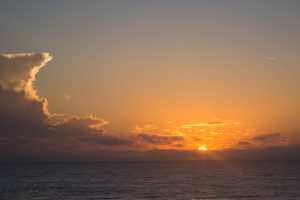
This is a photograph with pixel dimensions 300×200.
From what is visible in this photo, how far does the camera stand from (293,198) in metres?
69.2

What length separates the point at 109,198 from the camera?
73.4 meters

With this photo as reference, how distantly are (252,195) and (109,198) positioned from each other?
28916 mm

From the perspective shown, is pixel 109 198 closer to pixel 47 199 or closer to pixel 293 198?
pixel 47 199

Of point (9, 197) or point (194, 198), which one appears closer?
point (194, 198)

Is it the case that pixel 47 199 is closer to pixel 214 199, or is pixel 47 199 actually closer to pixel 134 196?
pixel 134 196

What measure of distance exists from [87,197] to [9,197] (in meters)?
17.0

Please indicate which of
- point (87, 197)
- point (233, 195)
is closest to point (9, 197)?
point (87, 197)

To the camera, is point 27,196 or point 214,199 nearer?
point 214,199

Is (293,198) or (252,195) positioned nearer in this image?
(293,198)

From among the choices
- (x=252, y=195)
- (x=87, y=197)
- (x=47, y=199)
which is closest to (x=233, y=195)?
(x=252, y=195)

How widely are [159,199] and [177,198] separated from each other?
392 cm

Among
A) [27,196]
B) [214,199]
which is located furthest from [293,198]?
[27,196]

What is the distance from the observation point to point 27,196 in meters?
77.4

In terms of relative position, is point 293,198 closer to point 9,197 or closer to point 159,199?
point 159,199
